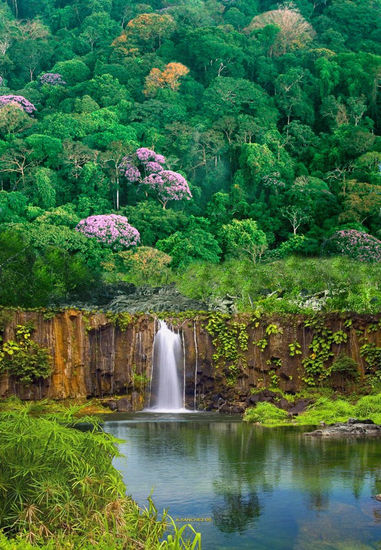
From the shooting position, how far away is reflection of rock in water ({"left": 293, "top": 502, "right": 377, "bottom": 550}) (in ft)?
32.4

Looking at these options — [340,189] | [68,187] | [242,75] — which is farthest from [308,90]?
[68,187]

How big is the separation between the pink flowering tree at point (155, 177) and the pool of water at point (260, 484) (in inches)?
1494

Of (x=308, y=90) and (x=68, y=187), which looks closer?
(x=68, y=187)

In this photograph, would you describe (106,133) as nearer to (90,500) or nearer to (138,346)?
(138,346)

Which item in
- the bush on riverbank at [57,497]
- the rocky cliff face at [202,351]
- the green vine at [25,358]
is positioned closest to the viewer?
the bush on riverbank at [57,497]

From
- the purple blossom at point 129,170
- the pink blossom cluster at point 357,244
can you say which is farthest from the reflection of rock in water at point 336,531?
the purple blossom at point 129,170

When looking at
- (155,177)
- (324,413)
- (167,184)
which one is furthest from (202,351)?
(155,177)

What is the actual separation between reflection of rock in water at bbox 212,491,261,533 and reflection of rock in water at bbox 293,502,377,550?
80 cm

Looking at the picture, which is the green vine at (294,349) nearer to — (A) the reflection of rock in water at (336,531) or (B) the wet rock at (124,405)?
(B) the wet rock at (124,405)

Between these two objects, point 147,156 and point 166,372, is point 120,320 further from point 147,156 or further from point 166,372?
point 147,156

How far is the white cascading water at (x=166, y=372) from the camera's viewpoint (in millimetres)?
26109

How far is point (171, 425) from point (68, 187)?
126 feet

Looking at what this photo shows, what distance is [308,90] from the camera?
70.0 meters

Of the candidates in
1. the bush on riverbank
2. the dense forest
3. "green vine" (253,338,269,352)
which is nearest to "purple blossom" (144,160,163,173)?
the dense forest
